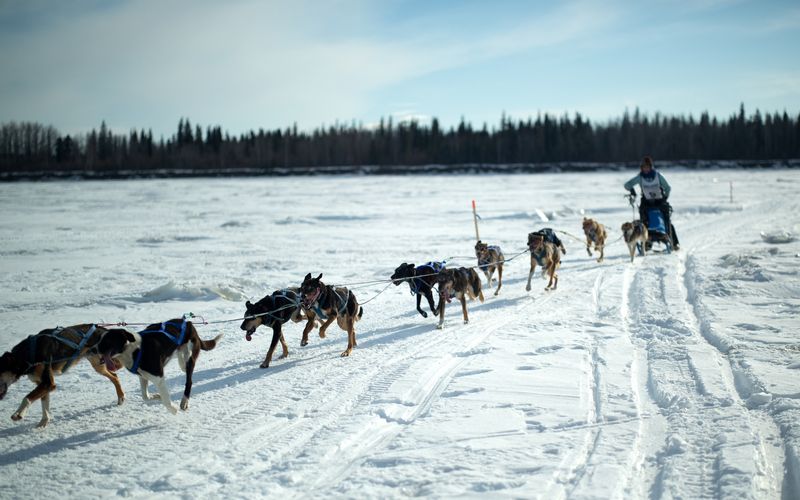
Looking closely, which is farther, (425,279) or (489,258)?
(489,258)

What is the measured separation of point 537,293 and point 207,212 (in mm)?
19810

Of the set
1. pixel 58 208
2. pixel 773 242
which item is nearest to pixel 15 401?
pixel 773 242

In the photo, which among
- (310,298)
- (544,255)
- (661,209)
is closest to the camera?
(310,298)

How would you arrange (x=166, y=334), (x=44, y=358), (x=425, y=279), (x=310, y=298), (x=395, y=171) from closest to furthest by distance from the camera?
1. (x=44, y=358)
2. (x=166, y=334)
3. (x=310, y=298)
4. (x=425, y=279)
5. (x=395, y=171)

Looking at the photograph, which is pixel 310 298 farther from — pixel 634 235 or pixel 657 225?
pixel 657 225

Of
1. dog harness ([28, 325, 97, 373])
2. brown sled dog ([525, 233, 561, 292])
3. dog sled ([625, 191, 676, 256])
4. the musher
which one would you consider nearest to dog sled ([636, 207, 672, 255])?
dog sled ([625, 191, 676, 256])

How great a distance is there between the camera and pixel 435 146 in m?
92.2

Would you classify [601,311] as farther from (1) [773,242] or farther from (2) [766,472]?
(1) [773,242]

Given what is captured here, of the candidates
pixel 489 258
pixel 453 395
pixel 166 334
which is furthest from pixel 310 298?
pixel 489 258

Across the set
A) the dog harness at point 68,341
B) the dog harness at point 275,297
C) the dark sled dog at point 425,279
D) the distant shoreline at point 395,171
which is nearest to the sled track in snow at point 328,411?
the dog harness at point 275,297

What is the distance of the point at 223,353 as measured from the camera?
6.38 metres

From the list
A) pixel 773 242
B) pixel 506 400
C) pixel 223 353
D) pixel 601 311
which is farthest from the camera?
pixel 773 242

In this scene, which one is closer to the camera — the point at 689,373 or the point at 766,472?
the point at 766,472

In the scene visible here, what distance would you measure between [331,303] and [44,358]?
2.69 meters
